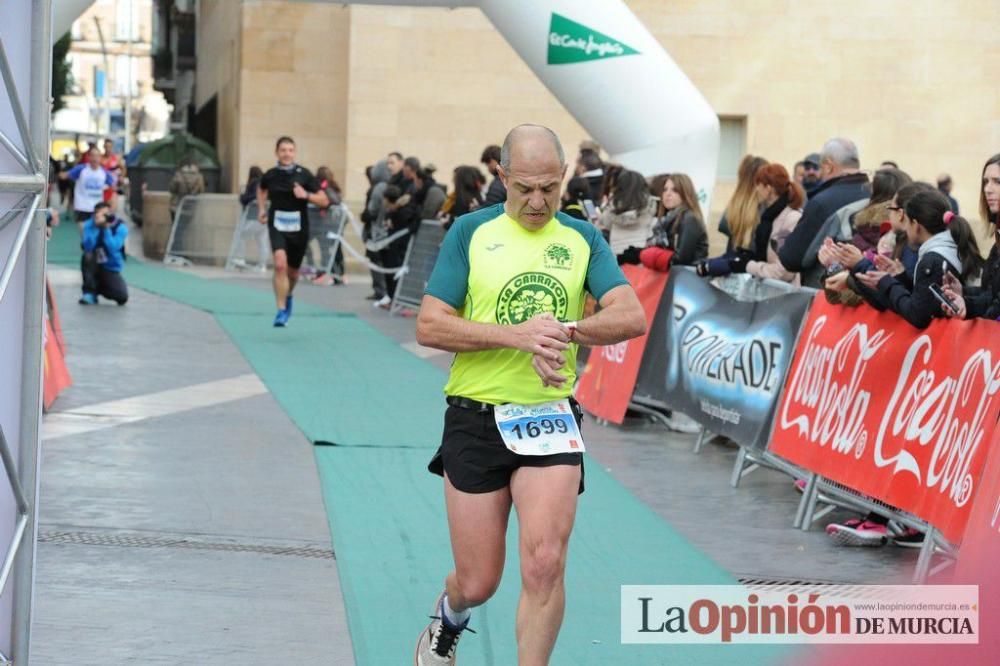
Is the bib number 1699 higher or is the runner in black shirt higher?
the bib number 1699

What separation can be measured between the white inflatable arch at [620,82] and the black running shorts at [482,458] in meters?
11.7

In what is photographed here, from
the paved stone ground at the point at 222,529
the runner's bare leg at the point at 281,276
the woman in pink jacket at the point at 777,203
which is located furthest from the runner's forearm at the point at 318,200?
the woman in pink jacket at the point at 777,203

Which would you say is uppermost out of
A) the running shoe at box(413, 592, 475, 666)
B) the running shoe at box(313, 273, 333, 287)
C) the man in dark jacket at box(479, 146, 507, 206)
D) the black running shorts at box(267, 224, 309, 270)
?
the man in dark jacket at box(479, 146, 507, 206)

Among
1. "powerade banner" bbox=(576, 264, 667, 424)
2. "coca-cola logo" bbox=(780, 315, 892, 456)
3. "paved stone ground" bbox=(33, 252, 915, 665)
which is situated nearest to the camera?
"paved stone ground" bbox=(33, 252, 915, 665)

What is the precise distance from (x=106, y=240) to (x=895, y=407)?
1279 centimetres

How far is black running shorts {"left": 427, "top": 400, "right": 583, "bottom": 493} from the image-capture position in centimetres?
525

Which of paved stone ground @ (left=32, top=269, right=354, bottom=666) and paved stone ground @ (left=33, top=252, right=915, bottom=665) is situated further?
paved stone ground @ (left=33, top=252, right=915, bottom=665)

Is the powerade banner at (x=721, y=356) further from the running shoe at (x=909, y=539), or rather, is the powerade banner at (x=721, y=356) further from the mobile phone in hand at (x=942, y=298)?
the mobile phone in hand at (x=942, y=298)

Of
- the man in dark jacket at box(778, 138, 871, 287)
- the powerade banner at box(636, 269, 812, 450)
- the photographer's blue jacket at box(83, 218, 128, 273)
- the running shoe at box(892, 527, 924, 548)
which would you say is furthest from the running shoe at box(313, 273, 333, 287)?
the running shoe at box(892, 527, 924, 548)

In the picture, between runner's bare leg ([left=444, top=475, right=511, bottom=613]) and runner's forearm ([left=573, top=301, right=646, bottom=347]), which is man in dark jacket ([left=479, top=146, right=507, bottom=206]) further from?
runner's bare leg ([left=444, top=475, right=511, bottom=613])

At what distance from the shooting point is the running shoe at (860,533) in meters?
8.30

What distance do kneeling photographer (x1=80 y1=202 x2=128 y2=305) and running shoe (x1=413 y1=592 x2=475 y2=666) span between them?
1377cm

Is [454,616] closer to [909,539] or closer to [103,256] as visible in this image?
[909,539]

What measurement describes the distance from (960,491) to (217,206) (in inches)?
933
